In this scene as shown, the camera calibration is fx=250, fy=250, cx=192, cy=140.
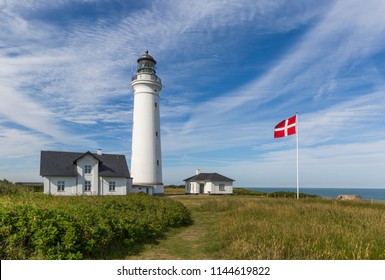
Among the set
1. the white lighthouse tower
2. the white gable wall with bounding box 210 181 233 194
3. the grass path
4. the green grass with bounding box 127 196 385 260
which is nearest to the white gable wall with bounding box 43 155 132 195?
the white lighthouse tower

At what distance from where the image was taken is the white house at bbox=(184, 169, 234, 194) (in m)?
39.4

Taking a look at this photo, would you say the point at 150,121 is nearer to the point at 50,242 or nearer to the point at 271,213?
the point at 271,213

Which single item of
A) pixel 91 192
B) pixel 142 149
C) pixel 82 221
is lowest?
pixel 91 192

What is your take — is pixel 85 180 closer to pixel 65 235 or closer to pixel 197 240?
pixel 197 240

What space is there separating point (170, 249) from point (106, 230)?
1965 millimetres

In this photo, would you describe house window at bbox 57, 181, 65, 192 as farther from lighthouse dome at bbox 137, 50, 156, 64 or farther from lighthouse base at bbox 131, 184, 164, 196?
lighthouse dome at bbox 137, 50, 156, 64

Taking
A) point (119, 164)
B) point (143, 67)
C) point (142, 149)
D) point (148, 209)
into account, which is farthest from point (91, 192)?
point (148, 209)

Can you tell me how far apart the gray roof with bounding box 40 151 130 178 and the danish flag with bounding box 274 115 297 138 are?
18.3 metres

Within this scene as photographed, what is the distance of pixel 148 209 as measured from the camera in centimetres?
1177

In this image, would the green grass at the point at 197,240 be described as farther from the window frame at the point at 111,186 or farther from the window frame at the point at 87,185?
the window frame at the point at 87,185

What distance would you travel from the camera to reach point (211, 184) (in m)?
39.3

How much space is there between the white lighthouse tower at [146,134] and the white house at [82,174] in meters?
2.11

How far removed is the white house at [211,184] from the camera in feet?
129

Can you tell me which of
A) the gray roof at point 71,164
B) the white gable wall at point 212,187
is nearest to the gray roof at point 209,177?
the white gable wall at point 212,187
